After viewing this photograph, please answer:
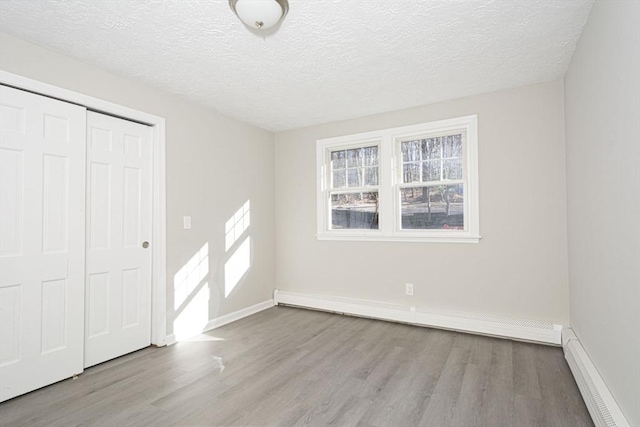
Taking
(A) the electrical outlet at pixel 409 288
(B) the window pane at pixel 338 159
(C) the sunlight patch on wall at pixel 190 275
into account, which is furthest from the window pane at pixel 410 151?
(C) the sunlight patch on wall at pixel 190 275

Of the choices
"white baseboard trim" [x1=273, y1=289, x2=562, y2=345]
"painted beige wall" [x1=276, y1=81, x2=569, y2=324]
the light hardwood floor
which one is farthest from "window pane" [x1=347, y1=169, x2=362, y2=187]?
the light hardwood floor

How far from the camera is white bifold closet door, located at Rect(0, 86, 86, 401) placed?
232 cm

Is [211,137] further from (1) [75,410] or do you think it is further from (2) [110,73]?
(1) [75,410]

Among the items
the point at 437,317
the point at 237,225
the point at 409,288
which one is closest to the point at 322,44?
the point at 237,225

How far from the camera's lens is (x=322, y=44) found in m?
2.51

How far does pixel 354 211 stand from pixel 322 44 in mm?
2361

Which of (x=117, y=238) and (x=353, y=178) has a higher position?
(x=353, y=178)

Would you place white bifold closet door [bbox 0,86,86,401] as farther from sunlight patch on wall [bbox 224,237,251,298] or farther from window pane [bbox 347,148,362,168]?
window pane [bbox 347,148,362,168]

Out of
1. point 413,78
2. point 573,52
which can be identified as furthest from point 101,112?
point 573,52

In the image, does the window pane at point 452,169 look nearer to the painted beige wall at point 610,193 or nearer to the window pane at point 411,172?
the window pane at point 411,172

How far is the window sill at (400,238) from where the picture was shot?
11.8 ft

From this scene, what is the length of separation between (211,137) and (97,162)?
4.30 ft

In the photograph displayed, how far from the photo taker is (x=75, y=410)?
85.4 inches

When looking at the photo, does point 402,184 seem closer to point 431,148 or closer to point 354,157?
point 431,148
